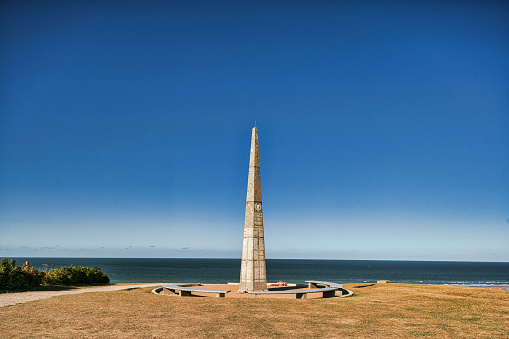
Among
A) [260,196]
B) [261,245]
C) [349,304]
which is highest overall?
[260,196]

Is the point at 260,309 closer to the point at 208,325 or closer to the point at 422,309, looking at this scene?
the point at 208,325

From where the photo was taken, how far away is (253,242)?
2058cm

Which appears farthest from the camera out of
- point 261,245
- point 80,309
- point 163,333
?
point 261,245

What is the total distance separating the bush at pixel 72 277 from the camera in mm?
24797

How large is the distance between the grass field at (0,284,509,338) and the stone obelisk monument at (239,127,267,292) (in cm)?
328

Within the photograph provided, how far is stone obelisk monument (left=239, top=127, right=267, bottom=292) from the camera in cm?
2027

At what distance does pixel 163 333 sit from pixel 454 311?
1097 cm

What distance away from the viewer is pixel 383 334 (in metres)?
10.3

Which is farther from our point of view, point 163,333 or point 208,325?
point 208,325

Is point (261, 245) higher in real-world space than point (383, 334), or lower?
higher

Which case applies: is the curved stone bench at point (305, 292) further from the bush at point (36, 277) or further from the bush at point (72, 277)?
the bush at point (72, 277)

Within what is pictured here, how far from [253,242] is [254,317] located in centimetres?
798

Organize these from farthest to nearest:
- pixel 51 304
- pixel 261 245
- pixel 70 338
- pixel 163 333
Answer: pixel 261 245 < pixel 51 304 < pixel 163 333 < pixel 70 338

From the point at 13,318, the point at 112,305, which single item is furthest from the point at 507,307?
the point at 13,318
